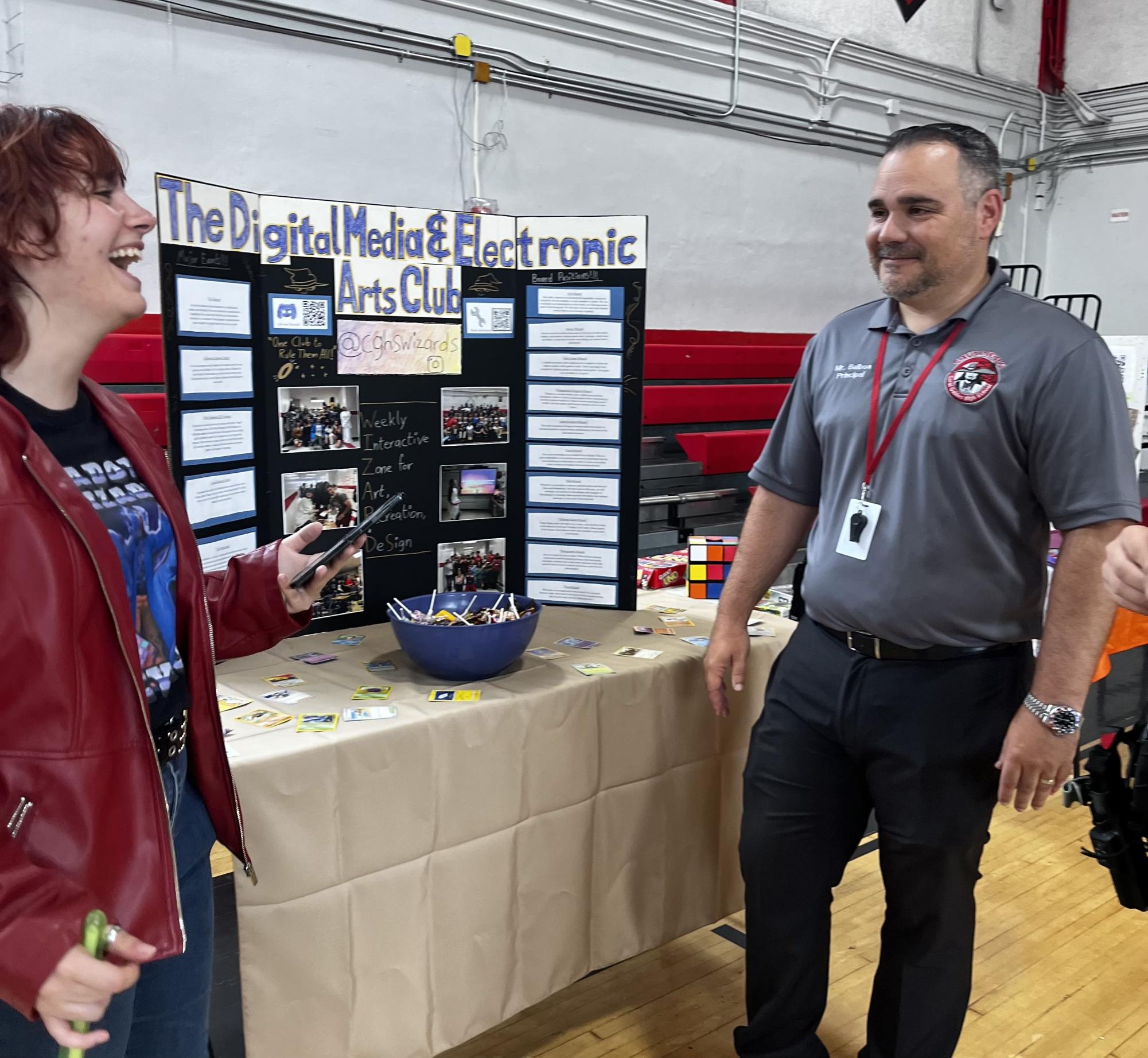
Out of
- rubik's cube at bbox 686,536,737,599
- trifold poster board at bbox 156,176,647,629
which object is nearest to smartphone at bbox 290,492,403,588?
trifold poster board at bbox 156,176,647,629

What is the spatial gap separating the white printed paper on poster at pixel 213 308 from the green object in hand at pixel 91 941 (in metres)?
1.25

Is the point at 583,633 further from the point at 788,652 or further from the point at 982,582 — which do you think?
the point at 982,582

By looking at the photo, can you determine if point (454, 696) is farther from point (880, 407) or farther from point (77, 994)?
point (77, 994)

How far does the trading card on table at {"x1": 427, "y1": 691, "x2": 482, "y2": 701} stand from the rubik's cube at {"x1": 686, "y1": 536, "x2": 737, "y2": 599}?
0.92 meters

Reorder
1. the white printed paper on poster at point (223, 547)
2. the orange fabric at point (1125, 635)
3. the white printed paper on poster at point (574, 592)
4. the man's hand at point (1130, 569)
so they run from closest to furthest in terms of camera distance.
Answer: the man's hand at point (1130, 569), the white printed paper on poster at point (223, 547), the white printed paper on poster at point (574, 592), the orange fabric at point (1125, 635)

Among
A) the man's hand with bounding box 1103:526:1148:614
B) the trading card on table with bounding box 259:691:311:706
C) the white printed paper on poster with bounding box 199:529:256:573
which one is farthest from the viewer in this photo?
the white printed paper on poster with bounding box 199:529:256:573

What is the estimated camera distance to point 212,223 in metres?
1.83

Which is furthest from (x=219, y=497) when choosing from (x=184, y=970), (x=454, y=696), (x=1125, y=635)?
(x=1125, y=635)

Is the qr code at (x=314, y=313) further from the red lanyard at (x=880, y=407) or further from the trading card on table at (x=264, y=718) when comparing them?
the red lanyard at (x=880, y=407)

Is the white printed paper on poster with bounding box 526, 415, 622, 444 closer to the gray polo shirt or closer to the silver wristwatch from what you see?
the gray polo shirt

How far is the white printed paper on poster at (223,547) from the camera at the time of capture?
72.8 inches

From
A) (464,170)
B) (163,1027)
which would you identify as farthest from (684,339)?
(163,1027)

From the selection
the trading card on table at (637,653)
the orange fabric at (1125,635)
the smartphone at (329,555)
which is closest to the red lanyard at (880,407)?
the trading card on table at (637,653)

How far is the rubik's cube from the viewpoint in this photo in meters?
2.54
